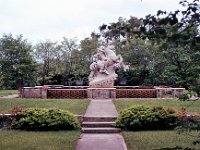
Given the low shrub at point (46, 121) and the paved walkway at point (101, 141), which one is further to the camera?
the low shrub at point (46, 121)

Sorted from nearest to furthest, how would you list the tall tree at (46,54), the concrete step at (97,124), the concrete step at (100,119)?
the concrete step at (97,124) < the concrete step at (100,119) < the tall tree at (46,54)

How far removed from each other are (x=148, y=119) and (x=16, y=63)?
28.6 meters

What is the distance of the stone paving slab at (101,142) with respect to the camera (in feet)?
29.8

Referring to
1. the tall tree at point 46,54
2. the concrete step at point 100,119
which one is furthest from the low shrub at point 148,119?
the tall tree at point 46,54

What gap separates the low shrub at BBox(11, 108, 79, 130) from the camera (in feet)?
39.6

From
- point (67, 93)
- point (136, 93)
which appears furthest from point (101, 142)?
point (67, 93)

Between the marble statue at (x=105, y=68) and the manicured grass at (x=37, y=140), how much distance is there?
12452 millimetres

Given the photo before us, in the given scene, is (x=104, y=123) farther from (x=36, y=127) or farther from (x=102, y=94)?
(x=102, y=94)

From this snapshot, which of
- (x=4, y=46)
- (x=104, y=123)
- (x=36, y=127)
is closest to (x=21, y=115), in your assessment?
(x=36, y=127)

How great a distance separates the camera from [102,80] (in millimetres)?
24062

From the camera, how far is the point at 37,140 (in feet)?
33.2

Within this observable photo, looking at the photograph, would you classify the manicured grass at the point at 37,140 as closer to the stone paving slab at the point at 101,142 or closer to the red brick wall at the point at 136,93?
the stone paving slab at the point at 101,142

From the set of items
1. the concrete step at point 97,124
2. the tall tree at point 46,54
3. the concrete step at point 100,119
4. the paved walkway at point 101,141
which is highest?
the tall tree at point 46,54

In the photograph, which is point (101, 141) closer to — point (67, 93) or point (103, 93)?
point (103, 93)
